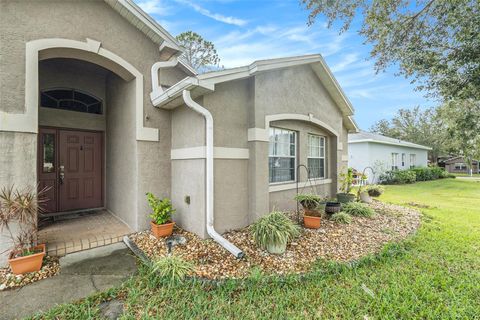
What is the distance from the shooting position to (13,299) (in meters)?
3.25

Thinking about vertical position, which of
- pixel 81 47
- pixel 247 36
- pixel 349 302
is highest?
pixel 247 36

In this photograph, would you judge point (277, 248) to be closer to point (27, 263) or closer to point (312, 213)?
point (312, 213)

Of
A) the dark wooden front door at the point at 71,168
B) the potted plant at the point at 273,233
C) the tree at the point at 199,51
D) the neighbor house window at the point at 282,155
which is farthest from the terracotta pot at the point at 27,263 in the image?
the tree at the point at 199,51

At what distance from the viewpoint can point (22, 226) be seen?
4.09 m

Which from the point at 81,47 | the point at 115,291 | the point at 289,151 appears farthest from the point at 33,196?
the point at 289,151

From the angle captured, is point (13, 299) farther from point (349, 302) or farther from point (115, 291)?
point (349, 302)

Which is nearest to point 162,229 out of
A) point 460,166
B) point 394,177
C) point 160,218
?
point 160,218

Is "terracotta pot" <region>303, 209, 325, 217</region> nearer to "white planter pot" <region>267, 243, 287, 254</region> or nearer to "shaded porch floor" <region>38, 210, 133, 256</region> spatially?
"white planter pot" <region>267, 243, 287, 254</region>

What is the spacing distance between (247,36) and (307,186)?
705 centimetres

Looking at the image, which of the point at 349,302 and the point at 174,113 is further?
the point at 174,113

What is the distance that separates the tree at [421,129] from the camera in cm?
3316

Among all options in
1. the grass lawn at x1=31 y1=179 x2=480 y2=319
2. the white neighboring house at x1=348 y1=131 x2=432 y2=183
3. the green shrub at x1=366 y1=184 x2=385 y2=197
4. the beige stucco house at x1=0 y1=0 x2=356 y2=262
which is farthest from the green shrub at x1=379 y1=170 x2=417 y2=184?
the grass lawn at x1=31 y1=179 x2=480 y2=319

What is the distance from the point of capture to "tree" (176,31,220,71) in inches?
740

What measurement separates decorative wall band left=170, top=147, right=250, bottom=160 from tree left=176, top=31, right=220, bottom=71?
15.5m
